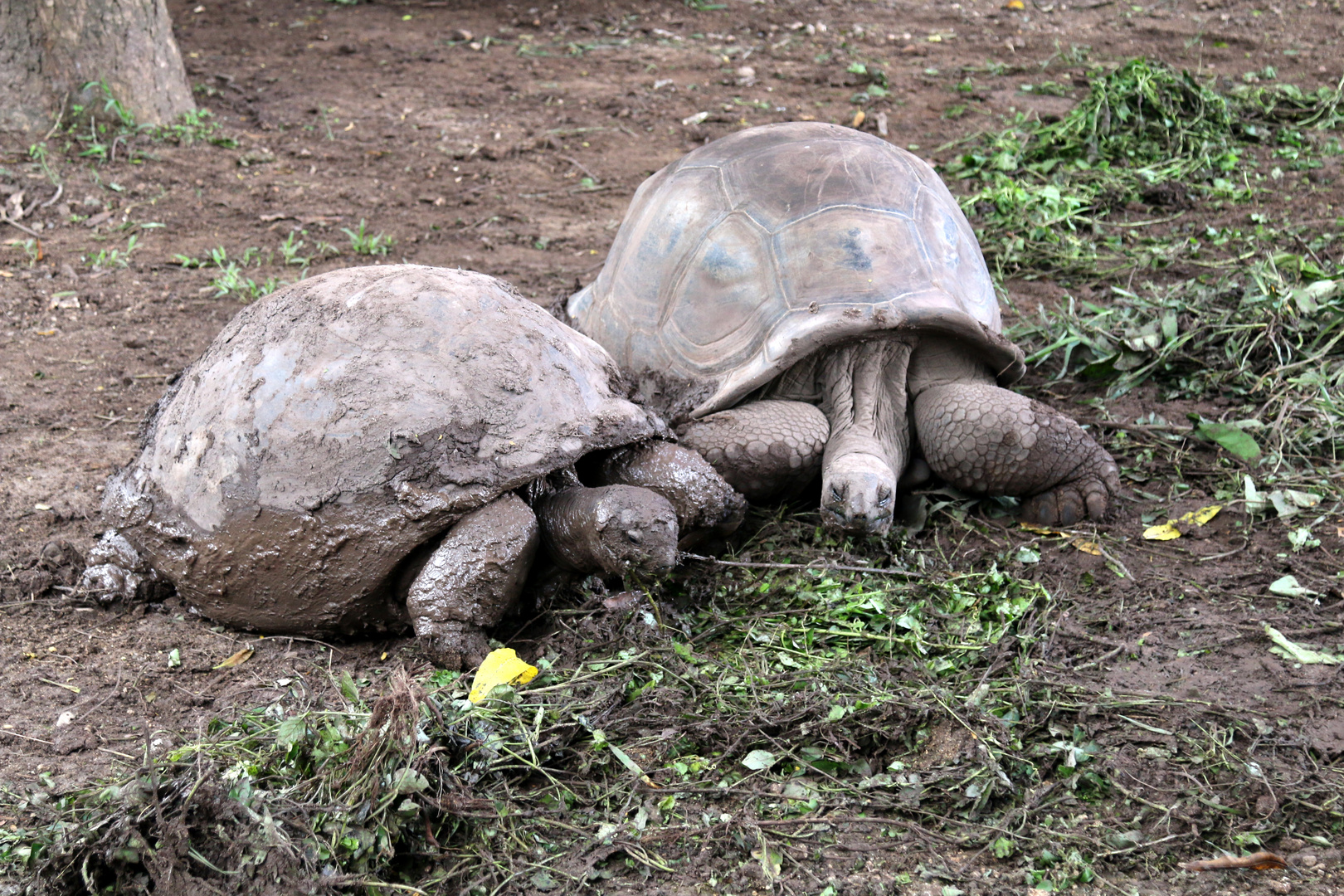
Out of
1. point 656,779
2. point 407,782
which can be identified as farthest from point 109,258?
point 656,779

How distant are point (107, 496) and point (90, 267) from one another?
3235 millimetres

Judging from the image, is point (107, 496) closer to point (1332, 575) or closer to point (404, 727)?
point (404, 727)

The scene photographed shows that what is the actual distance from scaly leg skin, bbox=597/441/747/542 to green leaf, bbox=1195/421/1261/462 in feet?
6.21

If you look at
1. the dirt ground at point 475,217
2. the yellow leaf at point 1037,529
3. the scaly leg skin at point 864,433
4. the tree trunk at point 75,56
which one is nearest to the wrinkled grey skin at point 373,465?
the dirt ground at point 475,217

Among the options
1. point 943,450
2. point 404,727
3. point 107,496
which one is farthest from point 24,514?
point 943,450

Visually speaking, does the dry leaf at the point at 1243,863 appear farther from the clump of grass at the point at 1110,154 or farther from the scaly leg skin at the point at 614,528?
the clump of grass at the point at 1110,154

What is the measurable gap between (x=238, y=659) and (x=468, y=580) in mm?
805

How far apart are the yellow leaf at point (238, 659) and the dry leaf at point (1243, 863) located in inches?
99.7

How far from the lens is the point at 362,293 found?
3.38 meters

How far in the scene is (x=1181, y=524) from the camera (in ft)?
12.2

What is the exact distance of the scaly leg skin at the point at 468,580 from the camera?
303 centimetres

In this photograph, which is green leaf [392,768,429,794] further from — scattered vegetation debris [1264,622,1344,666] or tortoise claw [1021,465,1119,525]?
tortoise claw [1021,465,1119,525]

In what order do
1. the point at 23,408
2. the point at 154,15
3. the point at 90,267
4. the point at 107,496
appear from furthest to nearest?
the point at 154,15 → the point at 90,267 → the point at 23,408 → the point at 107,496

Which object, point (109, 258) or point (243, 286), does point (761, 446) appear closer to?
point (243, 286)
